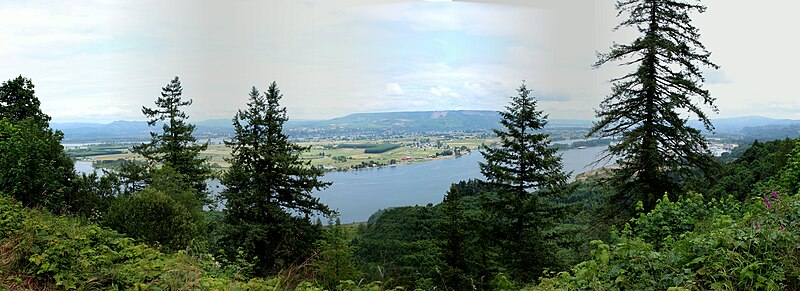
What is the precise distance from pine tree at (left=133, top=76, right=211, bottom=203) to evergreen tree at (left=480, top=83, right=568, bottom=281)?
14015mm

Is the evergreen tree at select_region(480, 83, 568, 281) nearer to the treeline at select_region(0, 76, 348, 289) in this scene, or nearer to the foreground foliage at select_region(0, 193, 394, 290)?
the treeline at select_region(0, 76, 348, 289)

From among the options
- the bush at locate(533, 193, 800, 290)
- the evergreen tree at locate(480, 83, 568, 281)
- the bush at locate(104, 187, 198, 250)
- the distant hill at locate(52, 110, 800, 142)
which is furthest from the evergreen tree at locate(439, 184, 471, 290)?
the distant hill at locate(52, 110, 800, 142)

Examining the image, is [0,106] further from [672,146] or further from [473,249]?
[672,146]

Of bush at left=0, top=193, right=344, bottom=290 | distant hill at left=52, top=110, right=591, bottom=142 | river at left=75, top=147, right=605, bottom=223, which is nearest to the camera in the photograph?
bush at left=0, top=193, right=344, bottom=290

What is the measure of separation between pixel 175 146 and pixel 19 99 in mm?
5747

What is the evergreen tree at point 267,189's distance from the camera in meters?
12.0

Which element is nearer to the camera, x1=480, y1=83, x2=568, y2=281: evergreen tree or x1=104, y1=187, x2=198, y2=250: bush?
x1=104, y1=187, x2=198, y2=250: bush

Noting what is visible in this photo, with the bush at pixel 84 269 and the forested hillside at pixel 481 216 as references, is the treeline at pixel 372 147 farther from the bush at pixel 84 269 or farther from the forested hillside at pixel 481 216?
the bush at pixel 84 269

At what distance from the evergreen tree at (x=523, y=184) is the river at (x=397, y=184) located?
80.7 feet

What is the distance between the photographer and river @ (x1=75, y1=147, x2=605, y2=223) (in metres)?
42.8

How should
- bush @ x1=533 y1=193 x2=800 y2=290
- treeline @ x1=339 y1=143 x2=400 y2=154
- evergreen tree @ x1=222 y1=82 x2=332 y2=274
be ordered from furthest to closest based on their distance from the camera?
treeline @ x1=339 y1=143 x2=400 y2=154 → evergreen tree @ x1=222 y1=82 x2=332 y2=274 → bush @ x1=533 y1=193 x2=800 y2=290

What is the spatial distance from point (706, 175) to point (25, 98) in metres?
22.6

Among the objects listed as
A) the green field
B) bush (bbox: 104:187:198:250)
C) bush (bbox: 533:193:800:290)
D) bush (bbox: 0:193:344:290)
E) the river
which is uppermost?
bush (bbox: 533:193:800:290)

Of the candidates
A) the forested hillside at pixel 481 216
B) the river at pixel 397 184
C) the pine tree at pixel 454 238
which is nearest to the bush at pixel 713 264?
the forested hillside at pixel 481 216
